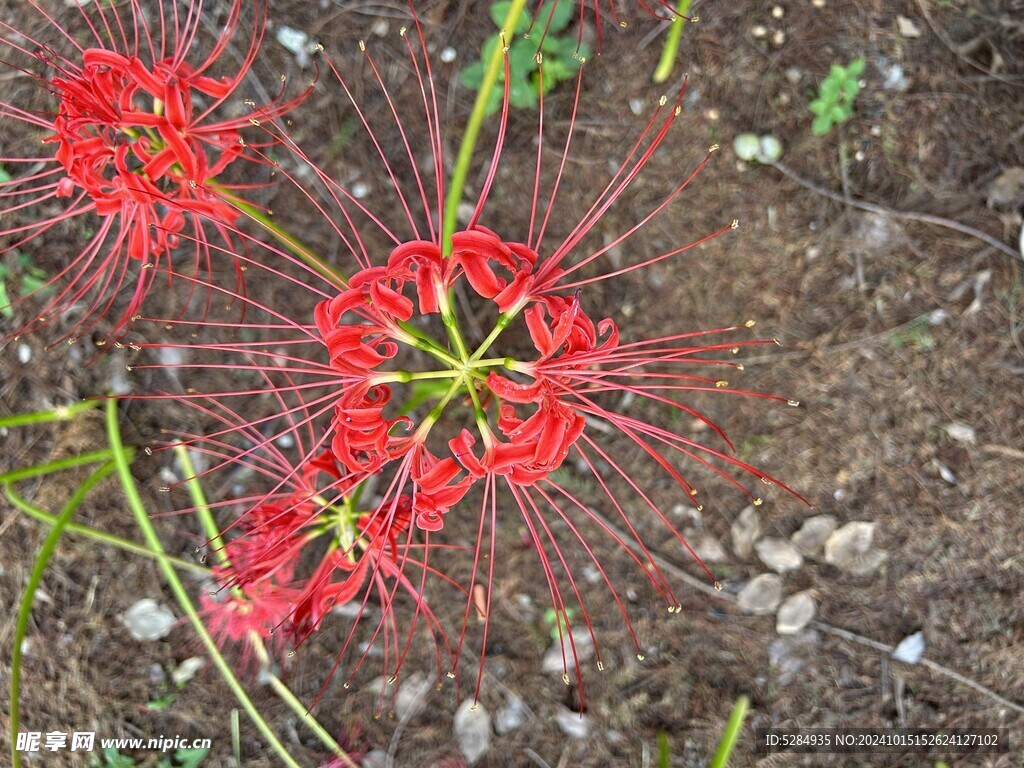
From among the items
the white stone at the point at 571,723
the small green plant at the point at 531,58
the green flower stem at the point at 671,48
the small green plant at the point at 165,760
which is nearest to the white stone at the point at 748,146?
the green flower stem at the point at 671,48

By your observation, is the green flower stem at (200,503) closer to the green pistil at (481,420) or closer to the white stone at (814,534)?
the green pistil at (481,420)

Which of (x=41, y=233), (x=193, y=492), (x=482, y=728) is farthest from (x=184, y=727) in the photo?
(x=41, y=233)

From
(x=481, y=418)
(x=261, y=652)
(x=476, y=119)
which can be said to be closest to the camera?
(x=481, y=418)

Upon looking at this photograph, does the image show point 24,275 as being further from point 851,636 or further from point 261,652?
point 851,636

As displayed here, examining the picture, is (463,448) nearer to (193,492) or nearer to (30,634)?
(193,492)

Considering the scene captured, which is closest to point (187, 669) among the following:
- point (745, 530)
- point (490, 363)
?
point (490, 363)

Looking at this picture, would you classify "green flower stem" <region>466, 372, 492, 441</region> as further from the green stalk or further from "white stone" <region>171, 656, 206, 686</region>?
"white stone" <region>171, 656, 206, 686</region>
